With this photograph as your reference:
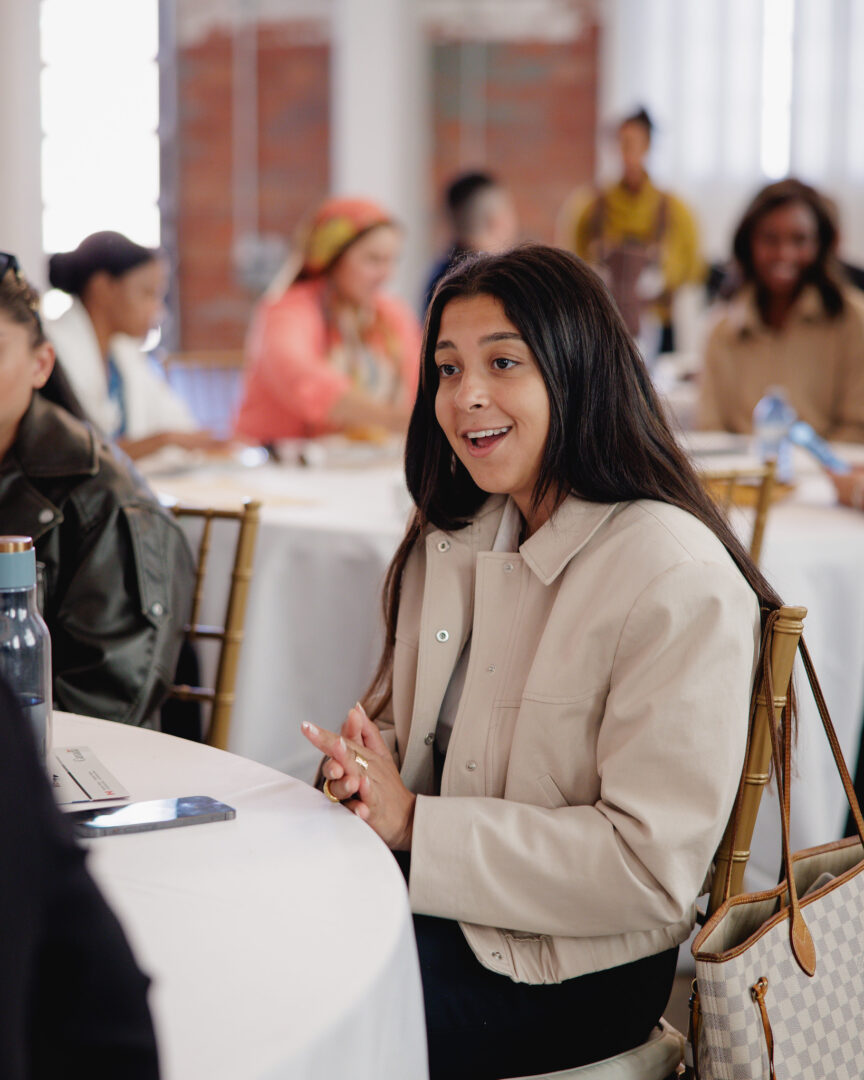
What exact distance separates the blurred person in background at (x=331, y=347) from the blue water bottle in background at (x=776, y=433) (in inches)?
42.9

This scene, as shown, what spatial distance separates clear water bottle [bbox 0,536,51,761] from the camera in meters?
1.00

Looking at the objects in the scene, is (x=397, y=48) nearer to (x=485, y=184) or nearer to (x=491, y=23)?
(x=491, y=23)

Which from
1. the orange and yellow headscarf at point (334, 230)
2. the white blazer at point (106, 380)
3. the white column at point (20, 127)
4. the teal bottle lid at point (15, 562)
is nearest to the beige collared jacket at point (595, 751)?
the teal bottle lid at point (15, 562)

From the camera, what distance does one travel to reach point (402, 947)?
2.84ft

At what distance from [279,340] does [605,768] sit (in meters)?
2.71

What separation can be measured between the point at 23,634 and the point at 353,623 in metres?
1.33

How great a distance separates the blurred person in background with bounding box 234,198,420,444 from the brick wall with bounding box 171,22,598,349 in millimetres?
2973

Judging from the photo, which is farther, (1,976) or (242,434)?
(242,434)

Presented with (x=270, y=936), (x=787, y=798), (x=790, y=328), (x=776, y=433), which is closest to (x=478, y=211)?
(x=790, y=328)

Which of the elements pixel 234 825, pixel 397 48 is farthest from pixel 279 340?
pixel 397 48

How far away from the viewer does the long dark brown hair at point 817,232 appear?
3.39 metres

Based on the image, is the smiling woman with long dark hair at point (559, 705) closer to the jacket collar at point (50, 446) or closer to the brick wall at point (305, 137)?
the jacket collar at point (50, 446)

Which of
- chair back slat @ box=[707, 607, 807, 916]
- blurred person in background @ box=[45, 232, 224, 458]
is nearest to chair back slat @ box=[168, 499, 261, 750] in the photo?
chair back slat @ box=[707, 607, 807, 916]

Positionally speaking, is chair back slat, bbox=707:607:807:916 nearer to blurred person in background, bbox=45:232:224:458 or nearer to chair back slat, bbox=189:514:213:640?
chair back slat, bbox=189:514:213:640
